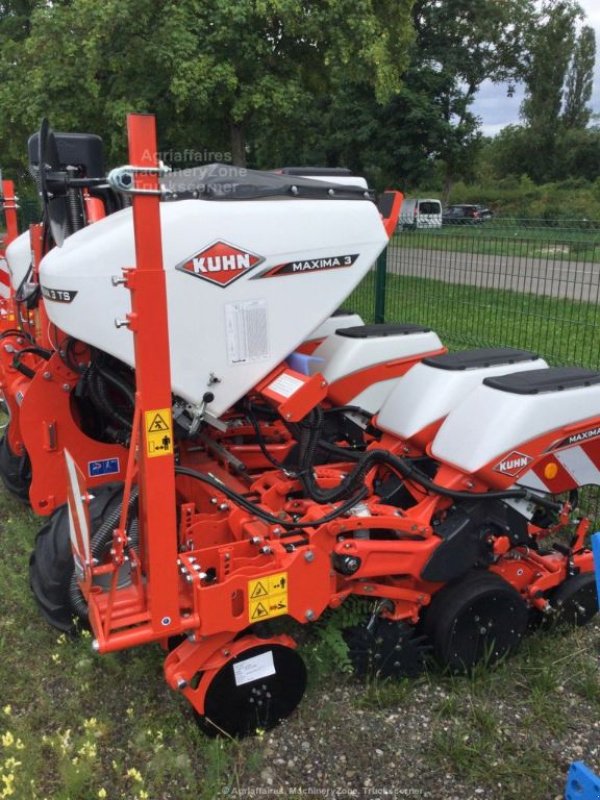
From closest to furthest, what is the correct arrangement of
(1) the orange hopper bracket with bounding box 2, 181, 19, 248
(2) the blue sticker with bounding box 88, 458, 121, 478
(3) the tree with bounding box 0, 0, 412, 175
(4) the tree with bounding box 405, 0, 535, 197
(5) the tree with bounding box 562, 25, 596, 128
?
(2) the blue sticker with bounding box 88, 458, 121, 478 → (1) the orange hopper bracket with bounding box 2, 181, 19, 248 → (3) the tree with bounding box 0, 0, 412, 175 → (4) the tree with bounding box 405, 0, 535, 197 → (5) the tree with bounding box 562, 25, 596, 128

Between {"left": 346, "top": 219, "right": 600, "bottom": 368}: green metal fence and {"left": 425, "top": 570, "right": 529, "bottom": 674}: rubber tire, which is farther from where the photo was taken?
{"left": 346, "top": 219, "right": 600, "bottom": 368}: green metal fence

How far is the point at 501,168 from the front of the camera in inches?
2010

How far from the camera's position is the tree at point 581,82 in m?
55.8

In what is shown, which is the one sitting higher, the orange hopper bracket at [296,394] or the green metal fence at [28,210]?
the orange hopper bracket at [296,394]

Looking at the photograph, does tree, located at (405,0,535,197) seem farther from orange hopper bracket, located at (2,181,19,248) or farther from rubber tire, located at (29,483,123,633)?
rubber tire, located at (29,483,123,633)

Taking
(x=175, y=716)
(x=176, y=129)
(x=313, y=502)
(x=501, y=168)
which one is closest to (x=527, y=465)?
(x=313, y=502)

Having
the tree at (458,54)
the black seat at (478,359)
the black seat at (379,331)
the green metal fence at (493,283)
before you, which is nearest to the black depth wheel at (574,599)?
the black seat at (478,359)

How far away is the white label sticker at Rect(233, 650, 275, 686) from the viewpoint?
98.1 inches

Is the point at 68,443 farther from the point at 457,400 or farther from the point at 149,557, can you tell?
the point at 457,400

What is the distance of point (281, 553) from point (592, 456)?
1395mm

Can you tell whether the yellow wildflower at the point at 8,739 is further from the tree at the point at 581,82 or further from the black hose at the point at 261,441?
the tree at the point at 581,82

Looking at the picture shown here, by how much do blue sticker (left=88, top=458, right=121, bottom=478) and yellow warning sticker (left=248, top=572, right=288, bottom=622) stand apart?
162cm

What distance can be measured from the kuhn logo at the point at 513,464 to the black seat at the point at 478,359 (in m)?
0.56

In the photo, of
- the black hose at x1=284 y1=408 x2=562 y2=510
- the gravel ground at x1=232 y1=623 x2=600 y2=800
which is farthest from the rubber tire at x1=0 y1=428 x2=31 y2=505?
the gravel ground at x1=232 y1=623 x2=600 y2=800
